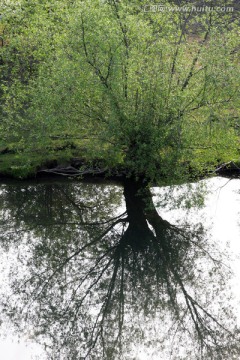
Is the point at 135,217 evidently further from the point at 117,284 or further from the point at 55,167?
the point at 55,167

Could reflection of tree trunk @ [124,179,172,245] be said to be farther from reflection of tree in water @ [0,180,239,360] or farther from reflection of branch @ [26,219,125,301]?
reflection of branch @ [26,219,125,301]

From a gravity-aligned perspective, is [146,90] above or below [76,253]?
above

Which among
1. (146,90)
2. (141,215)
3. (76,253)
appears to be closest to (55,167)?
(141,215)

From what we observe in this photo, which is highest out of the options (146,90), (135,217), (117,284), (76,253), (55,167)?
(146,90)

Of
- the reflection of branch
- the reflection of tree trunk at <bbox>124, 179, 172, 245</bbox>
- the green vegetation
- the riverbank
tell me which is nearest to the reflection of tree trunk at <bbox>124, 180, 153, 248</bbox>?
the reflection of tree trunk at <bbox>124, 179, 172, 245</bbox>

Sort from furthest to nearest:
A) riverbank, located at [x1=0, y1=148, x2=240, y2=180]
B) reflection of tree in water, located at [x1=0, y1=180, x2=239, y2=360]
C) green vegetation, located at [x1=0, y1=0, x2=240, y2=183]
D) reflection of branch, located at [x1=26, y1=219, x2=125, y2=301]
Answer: riverbank, located at [x1=0, y1=148, x2=240, y2=180] < green vegetation, located at [x1=0, y1=0, x2=240, y2=183] < reflection of branch, located at [x1=26, y1=219, x2=125, y2=301] < reflection of tree in water, located at [x1=0, y1=180, x2=239, y2=360]

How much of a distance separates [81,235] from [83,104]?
560cm

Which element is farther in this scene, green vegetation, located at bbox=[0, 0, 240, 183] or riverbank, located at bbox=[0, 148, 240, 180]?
riverbank, located at bbox=[0, 148, 240, 180]

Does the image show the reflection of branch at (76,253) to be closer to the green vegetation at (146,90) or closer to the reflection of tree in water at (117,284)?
the reflection of tree in water at (117,284)

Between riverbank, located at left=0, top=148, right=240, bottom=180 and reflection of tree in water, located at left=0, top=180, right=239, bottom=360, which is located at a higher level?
riverbank, located at left=0, top=148, right=240, bottom=180

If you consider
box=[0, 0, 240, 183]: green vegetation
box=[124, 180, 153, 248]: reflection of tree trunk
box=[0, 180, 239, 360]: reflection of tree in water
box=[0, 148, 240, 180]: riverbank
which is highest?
box=[0, 0, 240, 183]: green vegetation

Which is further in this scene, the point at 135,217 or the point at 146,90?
the point at 135,217

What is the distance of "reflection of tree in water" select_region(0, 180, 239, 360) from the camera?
14836 millimetres

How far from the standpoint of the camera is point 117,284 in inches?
712
